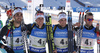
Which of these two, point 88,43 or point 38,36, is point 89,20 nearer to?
point 88,43

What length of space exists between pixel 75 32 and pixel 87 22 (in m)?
0.37

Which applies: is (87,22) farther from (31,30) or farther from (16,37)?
(16,37)

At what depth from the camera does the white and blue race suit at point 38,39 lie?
2.93 meters

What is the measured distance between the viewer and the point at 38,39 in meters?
2.94

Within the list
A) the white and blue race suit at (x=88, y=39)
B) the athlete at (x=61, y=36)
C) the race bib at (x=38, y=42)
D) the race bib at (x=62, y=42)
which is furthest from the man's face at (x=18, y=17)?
the white and blue race suit at (x=88, y=39)

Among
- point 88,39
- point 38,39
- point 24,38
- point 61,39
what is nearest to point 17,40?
point 24,38

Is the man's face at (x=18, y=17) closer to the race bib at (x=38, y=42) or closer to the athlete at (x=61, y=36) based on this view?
the race bib at (x=38, y=42)

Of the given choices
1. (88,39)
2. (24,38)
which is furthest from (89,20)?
(24,38)

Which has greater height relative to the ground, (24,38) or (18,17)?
(18,17)

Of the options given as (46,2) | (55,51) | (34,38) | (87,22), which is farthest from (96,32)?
(46,2)

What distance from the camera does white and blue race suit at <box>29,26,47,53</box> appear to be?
2.93 metres

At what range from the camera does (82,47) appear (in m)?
3.09

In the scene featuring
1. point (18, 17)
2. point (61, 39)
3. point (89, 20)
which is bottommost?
point (61, 39)

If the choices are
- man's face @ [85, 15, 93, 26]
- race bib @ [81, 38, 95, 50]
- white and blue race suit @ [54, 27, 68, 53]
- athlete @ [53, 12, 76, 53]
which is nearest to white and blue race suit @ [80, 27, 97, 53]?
race bib @ [81, 38, 95, 50]
